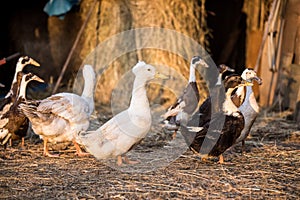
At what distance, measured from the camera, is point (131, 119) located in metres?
5.37

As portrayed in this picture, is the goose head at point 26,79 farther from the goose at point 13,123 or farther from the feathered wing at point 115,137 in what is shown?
the feathered wing at point 115,137

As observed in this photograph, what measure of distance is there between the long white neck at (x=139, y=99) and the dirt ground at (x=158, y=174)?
2.03 feet

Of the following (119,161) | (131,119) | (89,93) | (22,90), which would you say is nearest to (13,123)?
(22,90)

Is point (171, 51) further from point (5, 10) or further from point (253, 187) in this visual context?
point (253, 187)

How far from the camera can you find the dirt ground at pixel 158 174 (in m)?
4.57

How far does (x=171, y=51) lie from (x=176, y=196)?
4977mm

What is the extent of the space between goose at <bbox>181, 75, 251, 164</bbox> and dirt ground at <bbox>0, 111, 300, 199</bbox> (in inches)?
7.2

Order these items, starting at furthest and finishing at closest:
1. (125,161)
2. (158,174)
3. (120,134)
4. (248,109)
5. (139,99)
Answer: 1. (248,109)
2. (125,161)
3. (139,99)
4. (120,134)
5. (158,174)

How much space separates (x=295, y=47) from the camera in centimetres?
823

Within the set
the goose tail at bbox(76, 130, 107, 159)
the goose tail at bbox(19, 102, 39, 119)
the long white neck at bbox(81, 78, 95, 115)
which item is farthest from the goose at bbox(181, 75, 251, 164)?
the goose tail at bbox(19, 102, 39, 119)

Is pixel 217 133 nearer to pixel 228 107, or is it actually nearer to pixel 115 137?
pixel 228 107

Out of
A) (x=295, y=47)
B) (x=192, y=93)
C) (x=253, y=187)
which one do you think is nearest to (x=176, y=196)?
(x=253, y=187)

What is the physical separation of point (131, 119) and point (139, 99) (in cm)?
25

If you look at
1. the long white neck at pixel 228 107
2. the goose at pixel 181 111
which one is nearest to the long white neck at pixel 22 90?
the goose at pixel 181 111
